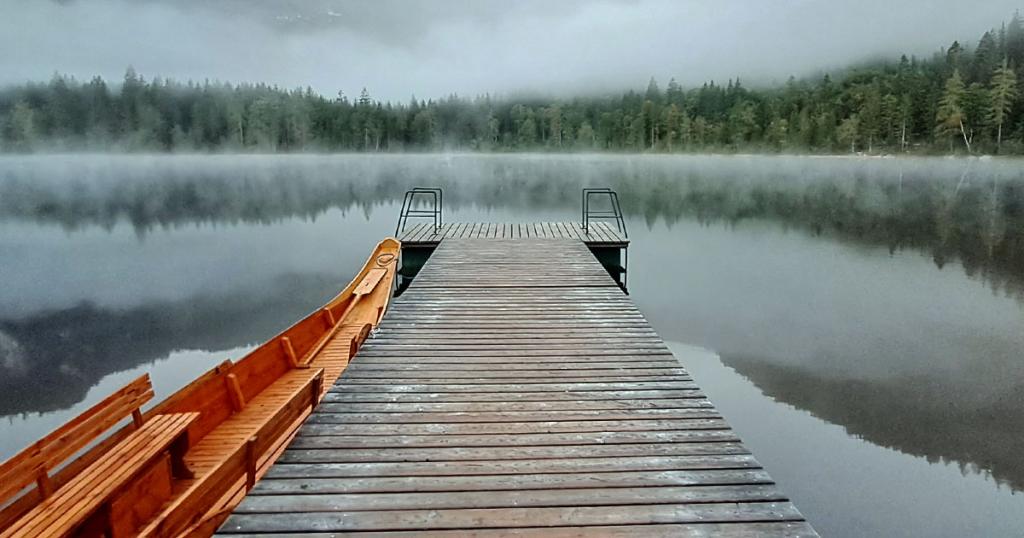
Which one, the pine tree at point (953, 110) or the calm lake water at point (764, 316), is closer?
the calm lake water at point (764, 316)

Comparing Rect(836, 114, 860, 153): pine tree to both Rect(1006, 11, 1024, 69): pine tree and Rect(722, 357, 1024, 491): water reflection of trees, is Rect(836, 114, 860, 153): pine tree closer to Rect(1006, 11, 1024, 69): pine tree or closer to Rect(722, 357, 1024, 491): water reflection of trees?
Rect(1006, 11, 1024, 69): pine tree

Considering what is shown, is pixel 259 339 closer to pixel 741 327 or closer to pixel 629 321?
pixel 629 321

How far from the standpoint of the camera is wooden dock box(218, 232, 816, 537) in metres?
2.49

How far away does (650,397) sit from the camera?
3.79 metres

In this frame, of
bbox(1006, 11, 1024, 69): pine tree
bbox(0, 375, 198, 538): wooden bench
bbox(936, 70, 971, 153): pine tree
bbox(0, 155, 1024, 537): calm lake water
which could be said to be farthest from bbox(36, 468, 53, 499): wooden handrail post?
bbox(1006, 11, 1024, 69): pine tree

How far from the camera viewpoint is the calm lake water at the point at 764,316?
582cm

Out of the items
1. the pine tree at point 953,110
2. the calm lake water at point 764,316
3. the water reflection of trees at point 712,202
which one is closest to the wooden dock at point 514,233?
the calm lake water at point 764,316

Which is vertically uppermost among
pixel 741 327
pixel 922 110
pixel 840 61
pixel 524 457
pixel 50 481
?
pixel 840 61

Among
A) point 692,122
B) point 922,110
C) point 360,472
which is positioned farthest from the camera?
point 692,122

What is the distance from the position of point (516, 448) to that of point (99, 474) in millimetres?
2249

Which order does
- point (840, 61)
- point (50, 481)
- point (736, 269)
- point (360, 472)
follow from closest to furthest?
point (360, 472) → point (50, 481) → point (736, 269) → point (840, 61)

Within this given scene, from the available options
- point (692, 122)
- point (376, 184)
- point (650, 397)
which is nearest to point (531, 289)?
point (650, 397)

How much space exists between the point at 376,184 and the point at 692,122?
59606 millimetres

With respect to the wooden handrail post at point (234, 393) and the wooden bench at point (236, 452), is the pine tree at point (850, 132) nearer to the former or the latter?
the wooden bench at point (236, 452)
